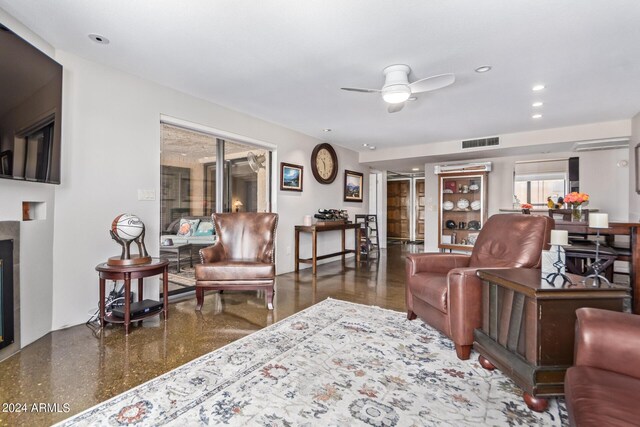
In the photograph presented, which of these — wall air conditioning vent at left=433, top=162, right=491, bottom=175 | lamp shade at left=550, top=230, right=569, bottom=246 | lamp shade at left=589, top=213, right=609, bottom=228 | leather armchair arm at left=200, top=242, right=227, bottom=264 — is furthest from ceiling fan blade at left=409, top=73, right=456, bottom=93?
wall air conditioning vent at left=433, top=162, right=491, bottom=175

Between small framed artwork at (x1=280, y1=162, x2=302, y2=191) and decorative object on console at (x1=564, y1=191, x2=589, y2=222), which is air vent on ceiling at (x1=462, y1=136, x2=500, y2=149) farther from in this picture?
small framed artwork at (x1=280, y1=162, x2=302, y2=191)

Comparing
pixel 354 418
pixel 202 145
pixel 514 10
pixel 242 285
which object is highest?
pixel 514 10

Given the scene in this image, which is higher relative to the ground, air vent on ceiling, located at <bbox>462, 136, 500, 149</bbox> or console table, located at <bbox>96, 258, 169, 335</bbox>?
air vent on ceiling, located at <bbox>462, 136, 500, 149</bbox>

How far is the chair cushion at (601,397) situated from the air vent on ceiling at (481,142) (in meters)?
5.09

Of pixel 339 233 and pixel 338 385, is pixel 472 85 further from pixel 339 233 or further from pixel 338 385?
pixel 339 233

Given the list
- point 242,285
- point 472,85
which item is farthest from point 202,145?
point 472,85

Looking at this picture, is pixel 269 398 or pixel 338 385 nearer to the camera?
pixel 269 398

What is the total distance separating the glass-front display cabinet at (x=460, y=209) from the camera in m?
6.33

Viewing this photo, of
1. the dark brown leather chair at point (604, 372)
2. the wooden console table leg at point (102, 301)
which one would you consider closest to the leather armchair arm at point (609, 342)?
the dark brown leather chair at point (604, 372)

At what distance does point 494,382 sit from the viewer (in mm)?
1818

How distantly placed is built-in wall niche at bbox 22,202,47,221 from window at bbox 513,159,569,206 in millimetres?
6942

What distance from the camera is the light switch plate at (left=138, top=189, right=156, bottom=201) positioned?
3.18 meters

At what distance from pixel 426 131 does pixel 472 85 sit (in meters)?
1.95

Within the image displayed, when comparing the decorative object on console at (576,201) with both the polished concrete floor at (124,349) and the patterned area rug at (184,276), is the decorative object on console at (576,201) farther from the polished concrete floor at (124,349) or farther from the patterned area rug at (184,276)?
the patterned area rug at (184,276)
